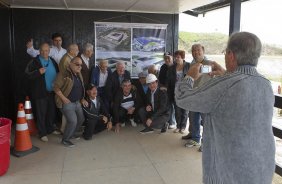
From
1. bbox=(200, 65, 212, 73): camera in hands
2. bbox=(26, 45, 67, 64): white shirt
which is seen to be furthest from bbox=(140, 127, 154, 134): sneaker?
bbox=(200, 65, 212, 73): camera in hands

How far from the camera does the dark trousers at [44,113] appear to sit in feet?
16.1

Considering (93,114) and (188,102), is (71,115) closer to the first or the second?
(93,114)

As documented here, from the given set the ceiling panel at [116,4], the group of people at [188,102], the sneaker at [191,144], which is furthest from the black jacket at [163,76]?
the sneaker at [191,144]

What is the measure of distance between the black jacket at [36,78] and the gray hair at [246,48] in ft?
12.7

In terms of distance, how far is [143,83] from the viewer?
584 centimetres

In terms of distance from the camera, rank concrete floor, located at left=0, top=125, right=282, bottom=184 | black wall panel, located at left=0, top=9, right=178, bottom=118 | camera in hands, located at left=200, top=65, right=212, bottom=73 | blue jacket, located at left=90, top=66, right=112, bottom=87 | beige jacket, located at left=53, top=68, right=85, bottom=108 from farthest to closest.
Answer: black wall panel, located at left=0, top=9, right=178, bottom=118, blue jacket, located at left=90, top=66, right=112, bottom=87, beige jacket, located at left=53, top=68, right=85, bottom=108, concrete floor, located at left=0, top=125, right=282, bottom=184, camera in hands, located at left=200, top=65, right=212, bottom=73

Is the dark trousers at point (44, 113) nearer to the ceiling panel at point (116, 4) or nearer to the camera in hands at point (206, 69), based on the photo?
the ceiling panel at point (116, 4)

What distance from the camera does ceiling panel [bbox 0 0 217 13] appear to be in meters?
5.49

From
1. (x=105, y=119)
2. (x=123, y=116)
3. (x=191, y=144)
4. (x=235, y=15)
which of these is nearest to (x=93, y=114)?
(x=105, y=119)

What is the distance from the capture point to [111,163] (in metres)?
3.99

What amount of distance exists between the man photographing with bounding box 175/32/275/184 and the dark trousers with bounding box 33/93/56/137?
383 cm

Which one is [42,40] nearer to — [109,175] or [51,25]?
[51,25]

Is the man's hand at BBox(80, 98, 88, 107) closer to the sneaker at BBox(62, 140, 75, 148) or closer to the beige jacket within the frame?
the beige jacket

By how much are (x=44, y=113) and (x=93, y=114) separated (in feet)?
2.86
